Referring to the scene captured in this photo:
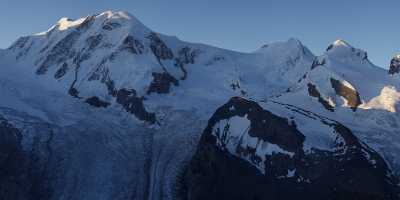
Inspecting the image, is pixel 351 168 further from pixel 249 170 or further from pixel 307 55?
pixel 307 55

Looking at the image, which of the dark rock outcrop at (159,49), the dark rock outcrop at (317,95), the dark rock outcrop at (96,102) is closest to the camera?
the dark rock outcrop at (96,102)

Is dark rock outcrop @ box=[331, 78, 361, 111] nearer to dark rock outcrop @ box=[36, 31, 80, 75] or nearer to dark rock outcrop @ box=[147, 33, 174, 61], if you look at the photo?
dark rock outcrop @ box=[147, 33, 174, 61]

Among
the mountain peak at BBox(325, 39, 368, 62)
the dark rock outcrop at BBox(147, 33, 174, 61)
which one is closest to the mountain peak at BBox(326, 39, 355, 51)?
the mountain peak at BBox(325, 39, 368, 62)

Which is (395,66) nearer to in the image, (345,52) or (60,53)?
(345,52)

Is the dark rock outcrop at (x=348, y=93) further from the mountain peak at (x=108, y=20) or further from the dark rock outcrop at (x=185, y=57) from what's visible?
the mountain peak at (x=108, y=20)

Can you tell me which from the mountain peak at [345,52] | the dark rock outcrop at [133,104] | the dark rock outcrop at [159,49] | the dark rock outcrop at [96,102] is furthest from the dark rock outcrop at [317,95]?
Result: the dark rock outcrop at [96,102]

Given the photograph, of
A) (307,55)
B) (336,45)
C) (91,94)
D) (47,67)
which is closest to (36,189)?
(91,94)
